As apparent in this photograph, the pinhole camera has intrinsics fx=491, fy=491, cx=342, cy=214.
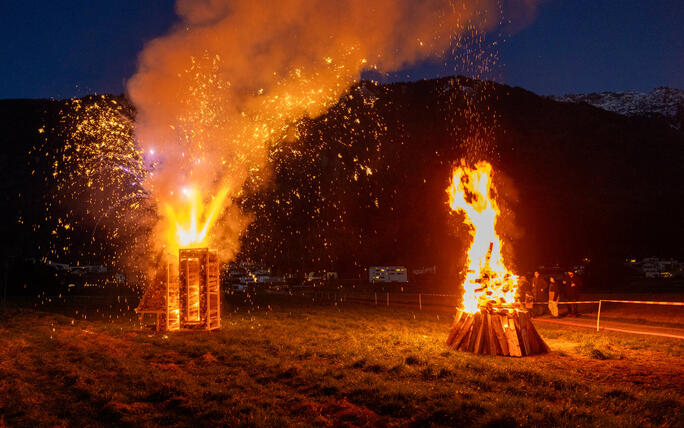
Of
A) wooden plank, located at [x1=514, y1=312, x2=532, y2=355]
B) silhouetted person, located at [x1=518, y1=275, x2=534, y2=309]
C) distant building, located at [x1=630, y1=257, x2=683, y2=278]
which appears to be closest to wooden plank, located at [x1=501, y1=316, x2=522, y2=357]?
wooden plank, located at [x1=514, y1=312, x2=532, y2=355]

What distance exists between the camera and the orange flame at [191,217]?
17500 millimetres

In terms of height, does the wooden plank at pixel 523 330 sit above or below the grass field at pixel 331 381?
above

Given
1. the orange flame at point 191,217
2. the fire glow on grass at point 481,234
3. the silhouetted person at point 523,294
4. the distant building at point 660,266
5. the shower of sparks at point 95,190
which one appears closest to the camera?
the fire glow on grass at point 481,234

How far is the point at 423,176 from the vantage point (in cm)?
7512

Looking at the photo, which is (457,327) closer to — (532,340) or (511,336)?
(511,336)

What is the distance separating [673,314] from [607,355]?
11.1 metres

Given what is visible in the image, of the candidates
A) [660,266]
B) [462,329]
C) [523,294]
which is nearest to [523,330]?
[462,329]

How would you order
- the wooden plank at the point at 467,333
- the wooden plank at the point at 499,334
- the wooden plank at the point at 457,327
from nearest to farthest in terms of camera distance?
the wooden plank at the point at 499,334, the wooden plank at the point at 467,333, the wooden plank at the point at 457,327

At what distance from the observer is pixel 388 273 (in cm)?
7538

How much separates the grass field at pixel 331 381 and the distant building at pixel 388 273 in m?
58.8

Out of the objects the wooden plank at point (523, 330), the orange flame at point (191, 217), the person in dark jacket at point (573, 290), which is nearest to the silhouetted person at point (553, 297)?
the person in dark jacket at point (573, 290)

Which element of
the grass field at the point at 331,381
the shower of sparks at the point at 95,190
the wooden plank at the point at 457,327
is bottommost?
the grass field at the point at 331,381

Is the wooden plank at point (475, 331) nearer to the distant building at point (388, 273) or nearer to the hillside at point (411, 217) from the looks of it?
the hillside at point (411, 217)

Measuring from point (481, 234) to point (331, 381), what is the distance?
23.1ft
